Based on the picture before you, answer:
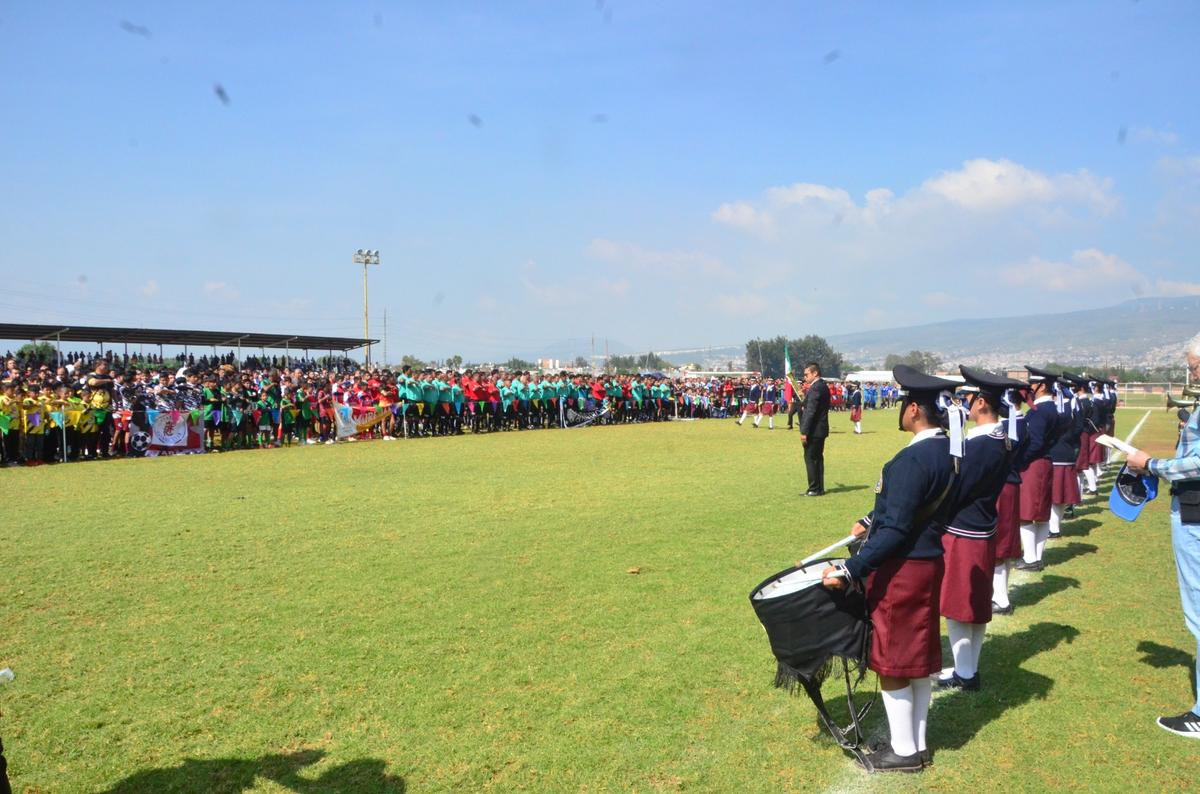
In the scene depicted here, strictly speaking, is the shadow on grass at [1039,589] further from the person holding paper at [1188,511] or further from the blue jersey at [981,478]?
the blue jersey at [981,478]

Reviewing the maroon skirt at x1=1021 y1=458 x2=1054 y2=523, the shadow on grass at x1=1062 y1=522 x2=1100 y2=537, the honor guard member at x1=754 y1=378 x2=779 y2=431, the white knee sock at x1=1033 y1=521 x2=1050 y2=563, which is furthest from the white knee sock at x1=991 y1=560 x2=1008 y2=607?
the honor guard member at x1=754 y1=378 x2=779 y2=431

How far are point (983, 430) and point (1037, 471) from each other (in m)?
3.99

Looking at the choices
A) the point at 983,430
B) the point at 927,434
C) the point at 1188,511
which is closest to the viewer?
the point at 927,434

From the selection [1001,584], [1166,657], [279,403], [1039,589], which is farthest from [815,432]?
[279,403]

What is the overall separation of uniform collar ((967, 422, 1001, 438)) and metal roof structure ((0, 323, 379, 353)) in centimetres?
3324

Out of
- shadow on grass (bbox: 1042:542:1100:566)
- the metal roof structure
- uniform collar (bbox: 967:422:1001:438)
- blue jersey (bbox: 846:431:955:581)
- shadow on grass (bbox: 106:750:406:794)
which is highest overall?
the metal roof structure

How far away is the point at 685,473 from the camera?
15.0 m

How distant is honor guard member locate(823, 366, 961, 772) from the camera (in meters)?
3.83

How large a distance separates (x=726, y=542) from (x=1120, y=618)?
12.3 ft

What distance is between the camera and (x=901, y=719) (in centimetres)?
402

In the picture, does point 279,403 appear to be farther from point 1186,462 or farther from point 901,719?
point 1186,462

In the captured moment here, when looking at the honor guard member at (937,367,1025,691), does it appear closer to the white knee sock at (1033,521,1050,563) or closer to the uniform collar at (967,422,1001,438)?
the uniform collar at (967,422,1001,438)

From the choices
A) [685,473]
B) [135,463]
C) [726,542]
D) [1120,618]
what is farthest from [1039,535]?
[135,463]

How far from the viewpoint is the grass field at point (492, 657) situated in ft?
13.0
